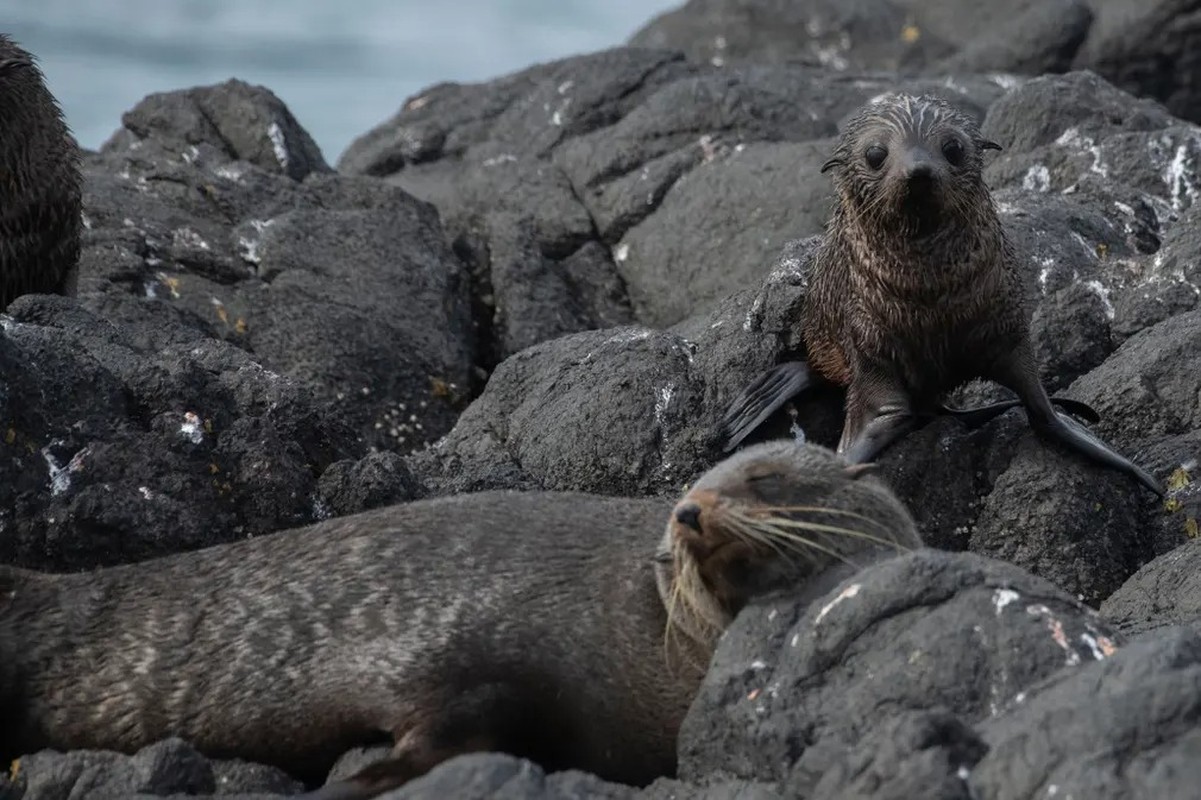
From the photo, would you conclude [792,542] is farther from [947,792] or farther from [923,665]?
[947,792]

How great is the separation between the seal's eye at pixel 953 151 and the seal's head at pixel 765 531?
346 centimetres

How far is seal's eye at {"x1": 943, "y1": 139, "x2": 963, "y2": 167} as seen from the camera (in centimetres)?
949

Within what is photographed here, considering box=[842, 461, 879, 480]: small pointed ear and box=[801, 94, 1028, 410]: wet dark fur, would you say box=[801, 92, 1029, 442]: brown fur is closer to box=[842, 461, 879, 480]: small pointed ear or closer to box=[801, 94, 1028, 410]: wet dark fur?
box=[801, 94, 1028, 410]: wet dark fur

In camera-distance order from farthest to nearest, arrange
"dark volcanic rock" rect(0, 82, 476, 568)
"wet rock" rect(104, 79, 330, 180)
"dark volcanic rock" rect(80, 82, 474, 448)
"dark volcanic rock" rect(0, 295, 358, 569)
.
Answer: "wet rock" rect(104, 79, 330, 180) < "dark volcanic rock" rect(80, 82, 474, 448) < "dark volcanic rock" rect(0, 82, 476, 568) < "dark volcanic rock" rect(0, 295, 358, 569)

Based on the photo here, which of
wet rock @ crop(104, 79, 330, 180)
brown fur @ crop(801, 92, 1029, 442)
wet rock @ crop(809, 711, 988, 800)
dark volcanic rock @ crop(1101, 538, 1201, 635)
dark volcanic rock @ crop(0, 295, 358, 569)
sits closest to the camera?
wet rock @ crop(809, 711, 988, 800)

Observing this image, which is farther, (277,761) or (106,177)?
(106,177)

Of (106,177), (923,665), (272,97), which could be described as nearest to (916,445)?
(923,665)

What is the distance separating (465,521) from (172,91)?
9.83 meters

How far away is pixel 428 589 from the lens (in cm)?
633

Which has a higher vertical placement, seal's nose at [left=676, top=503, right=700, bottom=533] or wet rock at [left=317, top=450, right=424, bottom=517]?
wet rock at [left=317, top=450, right=424, bottom=517]

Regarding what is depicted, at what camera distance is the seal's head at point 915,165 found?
941cm

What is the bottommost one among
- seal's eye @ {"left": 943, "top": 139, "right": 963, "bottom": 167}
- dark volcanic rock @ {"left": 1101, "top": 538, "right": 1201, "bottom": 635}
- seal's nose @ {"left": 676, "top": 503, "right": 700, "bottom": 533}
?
dark volcanic rock @ {"left": 1101, "top": 538, "right": 1201, "bottom": 635}

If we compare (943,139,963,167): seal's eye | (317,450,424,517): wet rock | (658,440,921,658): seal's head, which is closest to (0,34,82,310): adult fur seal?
(317,450,424,517): wet rock

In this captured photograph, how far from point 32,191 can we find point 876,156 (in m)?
4.89
